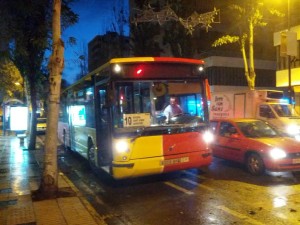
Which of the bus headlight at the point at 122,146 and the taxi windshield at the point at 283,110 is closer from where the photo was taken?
the bus headlight at the point at 122,146

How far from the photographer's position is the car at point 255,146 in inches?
385

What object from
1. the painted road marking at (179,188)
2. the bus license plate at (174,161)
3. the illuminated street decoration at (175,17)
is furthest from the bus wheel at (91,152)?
the illuminated street decoration at (175,17)

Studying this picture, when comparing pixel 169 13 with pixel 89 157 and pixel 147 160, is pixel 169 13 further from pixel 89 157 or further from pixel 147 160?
pixel 147 160

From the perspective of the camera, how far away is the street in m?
6.76

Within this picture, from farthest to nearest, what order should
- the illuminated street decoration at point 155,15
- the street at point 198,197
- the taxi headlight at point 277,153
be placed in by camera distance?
1. the illuminated street decoration at point 155,15
2. the taxi headlight at point 277,153
3. the street at point 198,197

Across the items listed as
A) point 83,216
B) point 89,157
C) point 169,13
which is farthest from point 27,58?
point 83,216

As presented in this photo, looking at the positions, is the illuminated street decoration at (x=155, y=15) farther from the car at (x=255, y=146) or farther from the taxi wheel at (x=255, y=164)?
the taxi wheel at (x=255, y=164)

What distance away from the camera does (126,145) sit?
8.64m

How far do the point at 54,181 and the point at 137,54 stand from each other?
2534cm

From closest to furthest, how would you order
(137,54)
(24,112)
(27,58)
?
(27,58) < (24,112) < (137,54)

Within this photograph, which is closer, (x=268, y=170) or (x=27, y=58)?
(x=268, y=170)

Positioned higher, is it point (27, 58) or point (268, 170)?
point (27, 58)

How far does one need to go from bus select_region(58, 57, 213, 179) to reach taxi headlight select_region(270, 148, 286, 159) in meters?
1.74

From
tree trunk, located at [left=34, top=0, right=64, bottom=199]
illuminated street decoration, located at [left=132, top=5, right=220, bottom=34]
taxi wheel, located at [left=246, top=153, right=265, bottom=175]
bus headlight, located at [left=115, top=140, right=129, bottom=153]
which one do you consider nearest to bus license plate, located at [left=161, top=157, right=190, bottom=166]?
bus headlight, located at [left=115, top=140, right=129, bottom=153]
